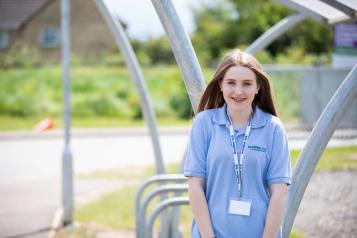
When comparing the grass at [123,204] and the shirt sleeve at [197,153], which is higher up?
the shirt sleeve at [197,153]

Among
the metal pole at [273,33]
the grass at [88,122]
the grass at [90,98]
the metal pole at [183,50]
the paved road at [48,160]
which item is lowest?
the paved road at [48,160]

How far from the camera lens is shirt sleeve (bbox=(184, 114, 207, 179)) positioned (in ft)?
9.75

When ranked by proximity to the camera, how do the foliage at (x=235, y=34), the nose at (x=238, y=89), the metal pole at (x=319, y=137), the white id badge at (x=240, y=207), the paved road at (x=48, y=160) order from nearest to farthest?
1. the white id badge at (x=240, y=207)
2. the nose at (x=238, y=89)
3. the metal pole at (x=319, y=137)
4. the paved road at (x=48, y=160)
5. the foliage at (x=235, y=34)

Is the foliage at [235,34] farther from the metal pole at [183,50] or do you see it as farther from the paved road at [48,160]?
the metal pole at [183,50]

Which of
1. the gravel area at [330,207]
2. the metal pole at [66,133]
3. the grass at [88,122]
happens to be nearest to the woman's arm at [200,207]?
the gravel area at [330,207]

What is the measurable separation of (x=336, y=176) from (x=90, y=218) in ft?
14.8

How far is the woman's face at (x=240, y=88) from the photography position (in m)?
2.98

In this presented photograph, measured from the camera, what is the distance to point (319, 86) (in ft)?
57.2

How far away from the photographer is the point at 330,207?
26.7 feet

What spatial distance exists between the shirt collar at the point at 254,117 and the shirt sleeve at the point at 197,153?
0.26 feet

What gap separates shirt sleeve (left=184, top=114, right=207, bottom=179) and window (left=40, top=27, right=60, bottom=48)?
44.6 meters

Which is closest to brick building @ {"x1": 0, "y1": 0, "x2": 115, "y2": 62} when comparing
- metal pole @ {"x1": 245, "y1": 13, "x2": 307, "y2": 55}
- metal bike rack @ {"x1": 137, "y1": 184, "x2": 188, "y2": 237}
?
metal pole @ {"x1": 245, "y1": 13, "x2": 307, "y2": 55}

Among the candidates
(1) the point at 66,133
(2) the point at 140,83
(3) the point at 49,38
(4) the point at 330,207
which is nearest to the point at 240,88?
(2) the point at 140,83

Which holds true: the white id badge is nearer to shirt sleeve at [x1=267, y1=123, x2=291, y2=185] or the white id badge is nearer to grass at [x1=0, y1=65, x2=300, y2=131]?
shirt sleeve at [x1=267, y1=123, x2=291, y2=185]
